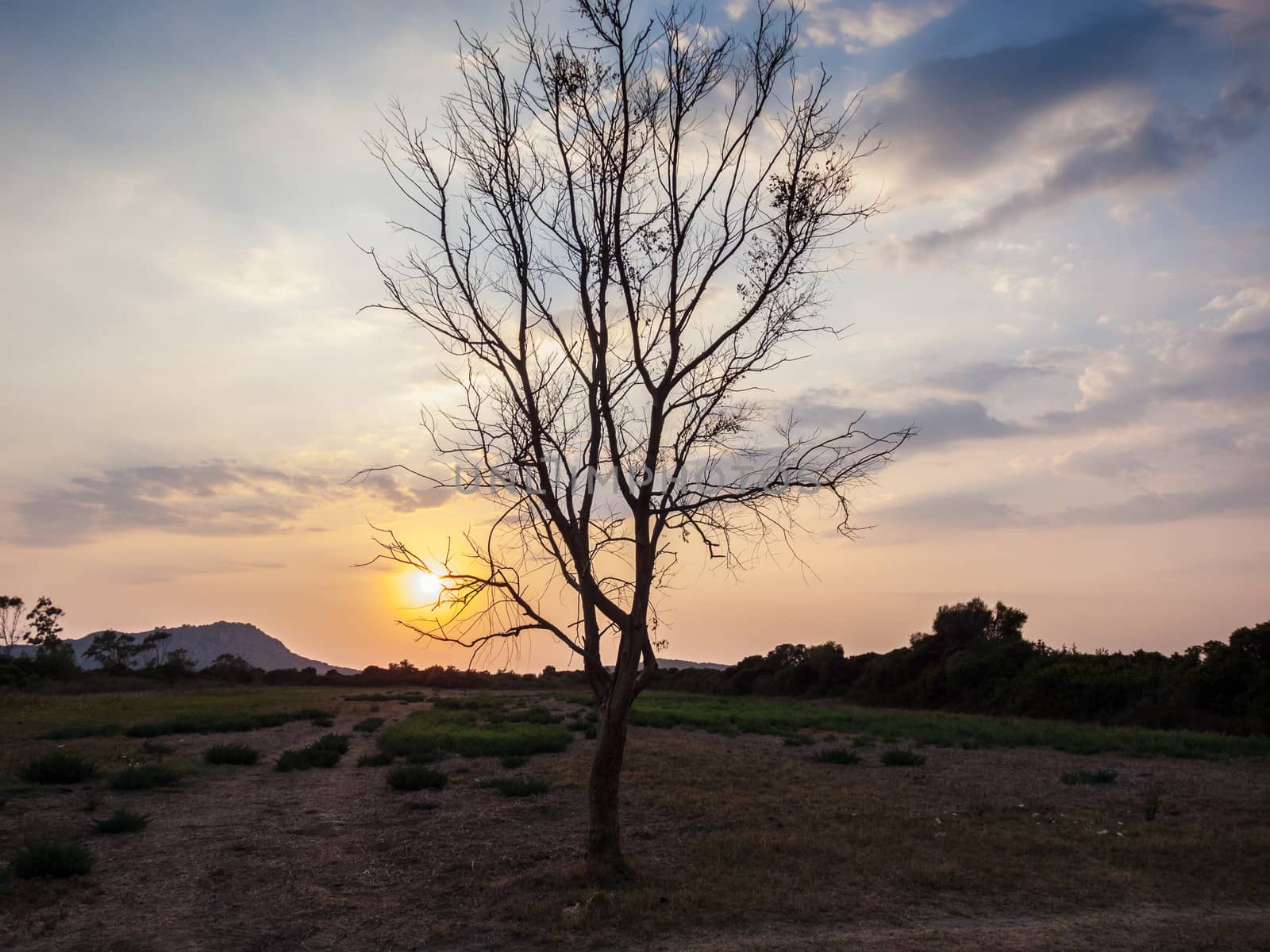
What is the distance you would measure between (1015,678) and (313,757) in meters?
38.8

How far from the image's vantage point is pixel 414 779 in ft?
49.2

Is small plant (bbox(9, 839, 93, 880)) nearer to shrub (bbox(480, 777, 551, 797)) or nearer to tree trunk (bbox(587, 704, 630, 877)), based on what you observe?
tree trunk (bbox(587, 704, 630, 877))

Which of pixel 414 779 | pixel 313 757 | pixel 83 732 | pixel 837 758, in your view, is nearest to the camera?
pixel 414 779

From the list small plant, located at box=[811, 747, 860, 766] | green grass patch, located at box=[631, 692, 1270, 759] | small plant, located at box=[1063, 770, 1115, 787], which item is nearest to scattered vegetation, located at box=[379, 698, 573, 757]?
green grass patch, located at box=[631, 692, 1270, 759]

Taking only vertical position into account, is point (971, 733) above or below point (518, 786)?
above

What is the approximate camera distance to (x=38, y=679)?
53.5 metres

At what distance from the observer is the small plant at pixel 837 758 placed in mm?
18766

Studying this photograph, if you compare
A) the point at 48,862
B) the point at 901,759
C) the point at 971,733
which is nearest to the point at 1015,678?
the point at 971,733

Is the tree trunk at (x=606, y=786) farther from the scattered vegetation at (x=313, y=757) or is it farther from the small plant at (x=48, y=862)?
the scattered vegetation at (x=313, y=757)

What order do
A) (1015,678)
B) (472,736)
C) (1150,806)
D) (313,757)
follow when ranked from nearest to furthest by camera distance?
(1150,806) → (313,757) → (472,736) → (1015,678)

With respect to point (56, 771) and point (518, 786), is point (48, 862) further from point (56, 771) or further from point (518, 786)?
point (518, 786)

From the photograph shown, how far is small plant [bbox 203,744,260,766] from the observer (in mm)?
17641

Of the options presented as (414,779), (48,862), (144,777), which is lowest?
(48,862)

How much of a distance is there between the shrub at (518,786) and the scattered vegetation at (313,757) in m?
4.71
